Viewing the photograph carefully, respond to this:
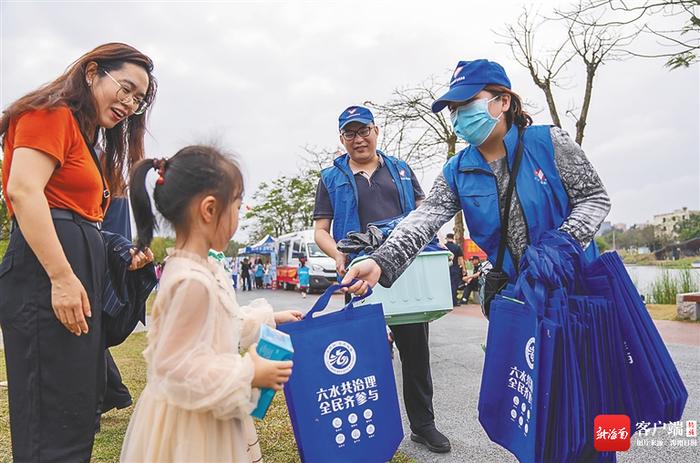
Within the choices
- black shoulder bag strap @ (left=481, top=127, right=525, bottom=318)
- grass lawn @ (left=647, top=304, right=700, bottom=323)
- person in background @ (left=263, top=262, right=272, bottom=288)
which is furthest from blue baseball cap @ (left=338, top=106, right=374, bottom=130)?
person in background @ (left=263, top=262, right=272, bottom=288)

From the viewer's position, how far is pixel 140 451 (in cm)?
158

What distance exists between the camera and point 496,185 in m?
2.24

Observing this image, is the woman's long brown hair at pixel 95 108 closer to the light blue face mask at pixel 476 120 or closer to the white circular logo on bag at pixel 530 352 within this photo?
the light blue face mask at pixel 476 120

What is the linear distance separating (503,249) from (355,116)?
4.76ft

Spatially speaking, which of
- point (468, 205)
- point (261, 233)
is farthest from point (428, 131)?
point (261, 233)

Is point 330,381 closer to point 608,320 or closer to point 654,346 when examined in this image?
point 608,320

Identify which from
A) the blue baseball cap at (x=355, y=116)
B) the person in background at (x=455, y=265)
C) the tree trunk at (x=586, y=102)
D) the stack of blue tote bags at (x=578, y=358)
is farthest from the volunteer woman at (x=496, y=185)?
the tree trunk at (x=586, y=102)

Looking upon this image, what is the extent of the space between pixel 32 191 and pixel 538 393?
1.71 m

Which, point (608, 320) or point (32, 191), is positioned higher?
point (32, 191)

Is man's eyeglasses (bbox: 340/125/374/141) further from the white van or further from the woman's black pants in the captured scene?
the white van

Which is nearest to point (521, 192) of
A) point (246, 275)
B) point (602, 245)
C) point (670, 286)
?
point (670, 286)

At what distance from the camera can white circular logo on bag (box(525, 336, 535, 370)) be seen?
5.99ft

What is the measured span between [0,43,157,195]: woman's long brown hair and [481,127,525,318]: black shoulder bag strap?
149 cm

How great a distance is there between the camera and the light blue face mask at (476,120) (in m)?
2.32
